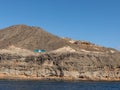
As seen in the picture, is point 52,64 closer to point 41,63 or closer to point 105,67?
point 41,63

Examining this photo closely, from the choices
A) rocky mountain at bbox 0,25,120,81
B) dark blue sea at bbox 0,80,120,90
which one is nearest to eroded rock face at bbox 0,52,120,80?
rocky mountain at bbox 0,25,120,81

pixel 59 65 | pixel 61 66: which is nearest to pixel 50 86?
pixel 61 66

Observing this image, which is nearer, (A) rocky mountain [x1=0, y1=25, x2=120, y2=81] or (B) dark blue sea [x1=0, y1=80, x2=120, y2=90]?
(B) dark blue sea [x1=0, y1=80, x2=120, y2=90]

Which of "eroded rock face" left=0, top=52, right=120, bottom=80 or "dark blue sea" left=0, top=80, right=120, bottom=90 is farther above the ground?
"eroded rock face" left=0, top=52, right=120, bottom=80

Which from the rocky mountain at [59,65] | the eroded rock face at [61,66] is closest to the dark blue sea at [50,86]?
the rocky mountain at [59,65]

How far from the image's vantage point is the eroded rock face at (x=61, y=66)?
15350cm

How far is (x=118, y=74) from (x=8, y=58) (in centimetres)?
5120

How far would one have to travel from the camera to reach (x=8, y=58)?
527ft

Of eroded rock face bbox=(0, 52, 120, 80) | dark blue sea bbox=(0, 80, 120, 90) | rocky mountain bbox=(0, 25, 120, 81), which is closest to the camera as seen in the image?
dark blue sea bbox=(0, 80, 120, 90)

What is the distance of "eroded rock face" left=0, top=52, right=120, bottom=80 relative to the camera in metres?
154

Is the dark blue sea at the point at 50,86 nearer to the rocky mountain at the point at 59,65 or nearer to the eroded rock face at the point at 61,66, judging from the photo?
the rocky mountain at the point at 59,65

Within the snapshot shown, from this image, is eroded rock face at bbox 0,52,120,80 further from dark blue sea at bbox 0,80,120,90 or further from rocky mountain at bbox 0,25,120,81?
dark blue sea at bbox 0,80,120,90

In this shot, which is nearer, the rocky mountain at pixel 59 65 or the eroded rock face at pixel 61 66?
the rocky mountain at pixel 59 65

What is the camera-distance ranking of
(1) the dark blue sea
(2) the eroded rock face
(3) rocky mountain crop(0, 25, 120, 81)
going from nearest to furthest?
(1) the dark blue sea
(3) rocky mountain crop(0, 25, 120, 81)
(2) the eroded rock face
